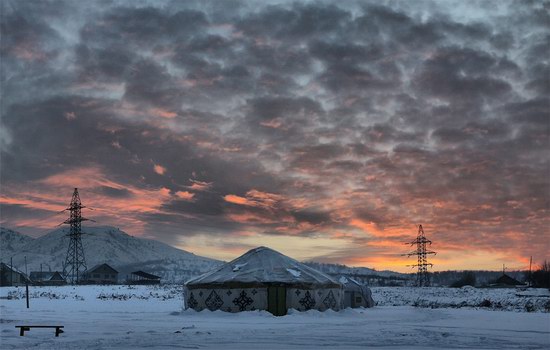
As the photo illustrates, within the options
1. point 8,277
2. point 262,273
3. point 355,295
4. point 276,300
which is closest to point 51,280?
point 8,277

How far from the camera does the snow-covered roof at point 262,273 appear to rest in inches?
1396

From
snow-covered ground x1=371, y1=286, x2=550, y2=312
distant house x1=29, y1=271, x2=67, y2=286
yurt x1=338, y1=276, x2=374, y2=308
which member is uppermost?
yurt x1=338, y1=276, x2=374, y2=308

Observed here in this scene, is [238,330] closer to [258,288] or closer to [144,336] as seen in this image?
[144,336]

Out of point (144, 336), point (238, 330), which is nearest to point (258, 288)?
point (238, 330)

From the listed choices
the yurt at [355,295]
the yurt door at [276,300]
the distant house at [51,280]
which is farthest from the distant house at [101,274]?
the yurt door at [276,300]

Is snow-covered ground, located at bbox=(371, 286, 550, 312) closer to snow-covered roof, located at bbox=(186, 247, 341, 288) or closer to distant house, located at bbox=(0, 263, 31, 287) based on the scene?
snow-covered roof, located at bbox=(186, 247, 341, 288)

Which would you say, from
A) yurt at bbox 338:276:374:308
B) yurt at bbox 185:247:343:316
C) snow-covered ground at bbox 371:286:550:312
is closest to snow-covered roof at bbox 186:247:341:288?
yurt at bbox 185:247:343:316

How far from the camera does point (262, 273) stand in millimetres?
36062

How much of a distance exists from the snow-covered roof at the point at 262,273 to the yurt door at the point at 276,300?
458 millimetres

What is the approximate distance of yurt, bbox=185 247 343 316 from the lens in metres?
35.0

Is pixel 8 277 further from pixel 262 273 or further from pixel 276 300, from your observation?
pixel 276 300

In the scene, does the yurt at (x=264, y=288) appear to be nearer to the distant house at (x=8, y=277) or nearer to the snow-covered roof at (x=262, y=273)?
the snow-covered roof at (x=262, y=273)

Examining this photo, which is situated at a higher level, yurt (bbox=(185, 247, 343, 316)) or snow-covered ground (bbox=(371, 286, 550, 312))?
yurt (bbox=(185, 247, 343, 316))

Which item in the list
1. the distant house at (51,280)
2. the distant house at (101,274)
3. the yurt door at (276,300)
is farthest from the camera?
the distant house at (101,274)
